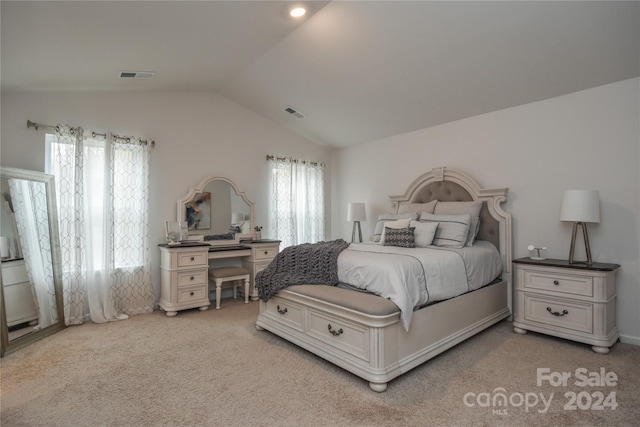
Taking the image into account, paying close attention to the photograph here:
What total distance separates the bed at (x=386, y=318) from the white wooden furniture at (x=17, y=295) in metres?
2.01

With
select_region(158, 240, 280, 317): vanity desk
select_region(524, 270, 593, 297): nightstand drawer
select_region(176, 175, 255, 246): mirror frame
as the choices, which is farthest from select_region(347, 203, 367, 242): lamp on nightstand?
select_region(524, 270, 593, 297): nightstand drawer

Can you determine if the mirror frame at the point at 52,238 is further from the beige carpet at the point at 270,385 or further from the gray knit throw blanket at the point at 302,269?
the gray knit throw blanket at the point at 302,269

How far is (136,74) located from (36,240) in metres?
1.85

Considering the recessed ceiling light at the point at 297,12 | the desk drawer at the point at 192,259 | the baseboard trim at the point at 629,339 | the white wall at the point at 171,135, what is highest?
the recessed ceiling light at the point at 297,12

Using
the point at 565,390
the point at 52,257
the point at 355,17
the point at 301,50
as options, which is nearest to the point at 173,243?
the point at 52,257

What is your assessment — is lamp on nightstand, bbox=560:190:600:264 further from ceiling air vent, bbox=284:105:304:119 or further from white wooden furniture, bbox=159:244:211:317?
white wooden furniture, bbox=159:244:211:317

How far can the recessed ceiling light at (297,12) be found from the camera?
2.68 meters

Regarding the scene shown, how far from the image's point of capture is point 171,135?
420cm

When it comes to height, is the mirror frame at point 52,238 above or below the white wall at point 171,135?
below

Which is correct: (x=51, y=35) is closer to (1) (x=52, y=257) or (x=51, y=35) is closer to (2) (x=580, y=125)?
(1) (x=52, y=257)

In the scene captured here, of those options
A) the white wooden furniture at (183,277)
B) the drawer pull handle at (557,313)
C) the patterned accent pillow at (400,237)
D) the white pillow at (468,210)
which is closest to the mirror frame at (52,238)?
the white wooden furniture at (183,277)

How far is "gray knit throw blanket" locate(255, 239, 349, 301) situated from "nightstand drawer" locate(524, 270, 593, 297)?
173cm

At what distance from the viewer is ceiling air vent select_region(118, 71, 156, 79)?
129 inches

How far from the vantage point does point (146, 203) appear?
3893 millimetres
